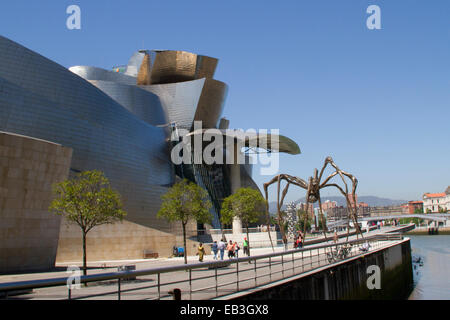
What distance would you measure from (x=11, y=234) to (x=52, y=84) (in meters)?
19.8

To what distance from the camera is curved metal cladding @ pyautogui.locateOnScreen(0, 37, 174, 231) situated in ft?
100

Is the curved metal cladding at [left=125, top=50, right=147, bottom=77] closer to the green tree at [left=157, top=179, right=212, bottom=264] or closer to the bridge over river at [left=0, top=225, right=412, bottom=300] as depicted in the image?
the green tree at [left=157, top=179, right=212, bottom=264]

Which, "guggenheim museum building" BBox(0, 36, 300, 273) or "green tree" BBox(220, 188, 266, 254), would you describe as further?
"green tree" BBox(220, 188, 266, 254)

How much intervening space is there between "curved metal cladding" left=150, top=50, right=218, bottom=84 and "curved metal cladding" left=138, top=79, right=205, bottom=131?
8.58 ft

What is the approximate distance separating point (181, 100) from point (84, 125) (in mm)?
18085

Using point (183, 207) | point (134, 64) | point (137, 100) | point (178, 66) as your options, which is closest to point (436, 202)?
point (134, 64)

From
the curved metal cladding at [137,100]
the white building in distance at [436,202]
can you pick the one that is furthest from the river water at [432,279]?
the white building in distance at [436,202]

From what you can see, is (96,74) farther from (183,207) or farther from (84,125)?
(183,207)

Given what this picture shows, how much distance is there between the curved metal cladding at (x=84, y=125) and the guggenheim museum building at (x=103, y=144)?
0.27ft

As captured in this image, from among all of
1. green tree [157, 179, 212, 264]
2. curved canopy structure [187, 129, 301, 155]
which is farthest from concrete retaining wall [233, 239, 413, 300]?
curved canopy structure [187, 129, 301, 155]

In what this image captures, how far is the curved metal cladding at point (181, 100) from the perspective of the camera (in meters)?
50.5
